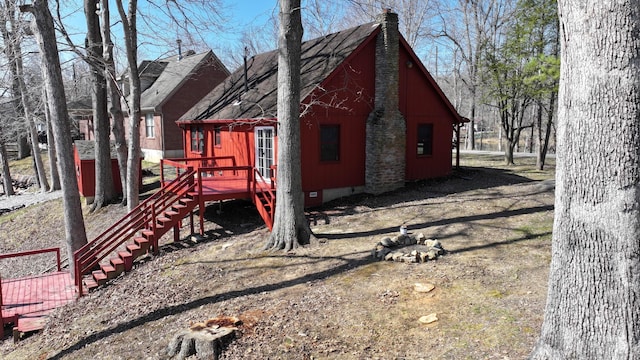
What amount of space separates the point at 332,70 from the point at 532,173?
10697 millimetres

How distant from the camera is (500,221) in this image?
35.5 ft

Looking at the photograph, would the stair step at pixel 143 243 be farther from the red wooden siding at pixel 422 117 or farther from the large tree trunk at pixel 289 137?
the red wooden siding at pixel 422 117

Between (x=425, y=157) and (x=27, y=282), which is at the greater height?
(x=425, y=157)

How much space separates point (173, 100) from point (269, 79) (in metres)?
14.0

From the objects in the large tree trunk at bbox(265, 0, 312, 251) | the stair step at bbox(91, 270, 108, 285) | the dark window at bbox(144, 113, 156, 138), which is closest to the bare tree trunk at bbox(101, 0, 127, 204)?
the stair step at bbox(91, 270, 108, 285)

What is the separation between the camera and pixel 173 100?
28.9 metres

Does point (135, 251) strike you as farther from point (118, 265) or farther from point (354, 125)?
point (354, 125)

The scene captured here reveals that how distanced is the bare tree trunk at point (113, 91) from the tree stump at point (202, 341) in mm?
9732

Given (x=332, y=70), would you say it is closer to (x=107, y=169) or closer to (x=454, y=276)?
(x=454, y=276)

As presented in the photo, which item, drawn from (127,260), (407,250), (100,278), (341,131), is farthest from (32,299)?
(341,131)

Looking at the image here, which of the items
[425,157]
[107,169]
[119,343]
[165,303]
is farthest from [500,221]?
[107,169]

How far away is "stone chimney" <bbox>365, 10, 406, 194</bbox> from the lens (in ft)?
49.2

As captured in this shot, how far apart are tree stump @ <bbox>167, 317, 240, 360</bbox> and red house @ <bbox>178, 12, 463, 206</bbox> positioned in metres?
7.38

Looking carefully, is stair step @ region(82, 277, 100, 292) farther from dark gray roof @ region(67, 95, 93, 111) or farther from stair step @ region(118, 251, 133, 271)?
dark gray roof @ region(67, 95, 93, 111)
